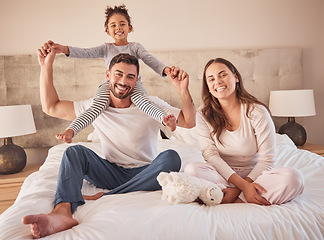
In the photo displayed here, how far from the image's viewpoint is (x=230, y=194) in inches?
→ 52.2

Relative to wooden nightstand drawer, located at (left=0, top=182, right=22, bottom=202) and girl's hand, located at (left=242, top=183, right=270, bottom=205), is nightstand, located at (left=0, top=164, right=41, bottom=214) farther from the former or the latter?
girl's hand, located at (left=242, top=183, right=270, bottom=205)

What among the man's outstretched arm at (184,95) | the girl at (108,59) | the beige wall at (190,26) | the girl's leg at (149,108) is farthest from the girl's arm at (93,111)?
the beige wall at (190,26)

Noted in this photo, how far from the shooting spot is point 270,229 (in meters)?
1.02

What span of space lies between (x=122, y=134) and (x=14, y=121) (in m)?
1.32

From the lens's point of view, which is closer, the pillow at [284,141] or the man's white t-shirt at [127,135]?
the man's white t-shirt at [127,135]

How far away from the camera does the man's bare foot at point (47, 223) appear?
973 mm

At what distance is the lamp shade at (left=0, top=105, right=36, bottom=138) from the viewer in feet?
7.91

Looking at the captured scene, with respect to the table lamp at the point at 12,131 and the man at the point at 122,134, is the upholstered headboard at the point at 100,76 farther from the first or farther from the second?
the man at the point at 122,134

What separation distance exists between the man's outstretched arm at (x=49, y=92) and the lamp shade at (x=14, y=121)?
34.3 inches

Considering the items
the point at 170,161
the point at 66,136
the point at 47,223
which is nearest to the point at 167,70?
the point at 170,161

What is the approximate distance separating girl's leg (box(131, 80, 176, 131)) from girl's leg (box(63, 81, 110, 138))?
6.1 inches

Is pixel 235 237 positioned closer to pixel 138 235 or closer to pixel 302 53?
pixel 138 235

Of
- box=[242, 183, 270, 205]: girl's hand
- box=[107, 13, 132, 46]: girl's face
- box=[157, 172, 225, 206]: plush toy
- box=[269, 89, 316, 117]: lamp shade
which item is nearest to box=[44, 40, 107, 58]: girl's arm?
box=[107, 13, 132, 46]: girl's face

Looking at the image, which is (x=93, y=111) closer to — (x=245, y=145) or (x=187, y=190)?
(x=187, y=190)
